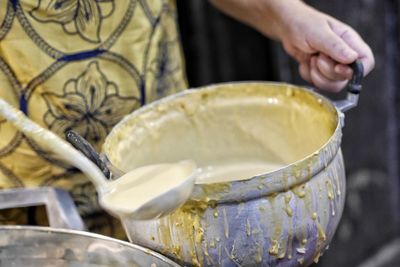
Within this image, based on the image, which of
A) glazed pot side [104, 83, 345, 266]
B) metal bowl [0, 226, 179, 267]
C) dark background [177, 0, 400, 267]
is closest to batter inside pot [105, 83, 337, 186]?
glazed pot side [104, 83, 345, 266]

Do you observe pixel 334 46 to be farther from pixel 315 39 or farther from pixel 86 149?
pixel 86 149

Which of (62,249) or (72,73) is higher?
(72,73)

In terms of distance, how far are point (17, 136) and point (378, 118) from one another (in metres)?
1.11

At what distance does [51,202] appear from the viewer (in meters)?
0.82

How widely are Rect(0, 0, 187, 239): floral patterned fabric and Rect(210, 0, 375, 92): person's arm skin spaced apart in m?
0.15

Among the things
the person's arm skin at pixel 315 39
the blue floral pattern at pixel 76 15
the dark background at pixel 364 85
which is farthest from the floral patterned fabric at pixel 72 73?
the dark background at pixel 364 85

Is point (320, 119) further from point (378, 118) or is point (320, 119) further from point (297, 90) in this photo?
point (378, 118)

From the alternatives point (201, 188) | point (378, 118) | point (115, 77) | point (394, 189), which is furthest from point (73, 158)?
point (394, 189)

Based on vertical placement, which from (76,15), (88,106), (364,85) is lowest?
(364,85)

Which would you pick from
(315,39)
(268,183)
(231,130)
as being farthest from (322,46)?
(268,183)

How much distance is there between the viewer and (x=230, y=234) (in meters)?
0.64

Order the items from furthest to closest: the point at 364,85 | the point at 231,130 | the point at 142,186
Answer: the point at 364,85, the point at 231,130, the point at 142,186

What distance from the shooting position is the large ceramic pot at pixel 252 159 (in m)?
0.64

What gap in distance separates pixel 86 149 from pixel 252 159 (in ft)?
1.03
